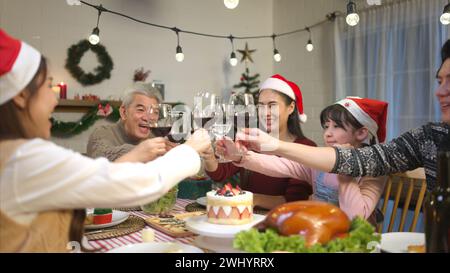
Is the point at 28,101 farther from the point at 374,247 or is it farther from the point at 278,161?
the point at 278,161

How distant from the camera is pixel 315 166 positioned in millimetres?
1449

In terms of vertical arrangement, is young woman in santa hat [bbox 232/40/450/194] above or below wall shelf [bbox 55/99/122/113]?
below

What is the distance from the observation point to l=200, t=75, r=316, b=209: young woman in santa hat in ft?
6.48

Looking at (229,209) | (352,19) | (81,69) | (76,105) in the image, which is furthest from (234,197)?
(81,69)

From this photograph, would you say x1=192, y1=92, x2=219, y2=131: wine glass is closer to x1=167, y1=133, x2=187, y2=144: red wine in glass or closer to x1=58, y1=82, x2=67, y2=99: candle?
x1=167, y1=133, x2=187, y2=144: red wine in glass

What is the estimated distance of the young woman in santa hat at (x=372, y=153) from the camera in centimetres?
143

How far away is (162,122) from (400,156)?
914mm

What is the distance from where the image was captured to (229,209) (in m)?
1.13

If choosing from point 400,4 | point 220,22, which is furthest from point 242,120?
point 220,22

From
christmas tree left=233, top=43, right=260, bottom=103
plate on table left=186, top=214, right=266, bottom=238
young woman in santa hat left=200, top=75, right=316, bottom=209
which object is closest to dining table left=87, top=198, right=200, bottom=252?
plate on table left=186, top=214, right=266, bottom=238

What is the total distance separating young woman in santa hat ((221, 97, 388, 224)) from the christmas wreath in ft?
8.37

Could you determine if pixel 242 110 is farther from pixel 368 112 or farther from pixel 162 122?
pixel 368 112

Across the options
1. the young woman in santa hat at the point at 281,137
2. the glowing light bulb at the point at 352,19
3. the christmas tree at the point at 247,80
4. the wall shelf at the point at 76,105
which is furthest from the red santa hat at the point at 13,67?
the christmas tree at the point at 247,80
